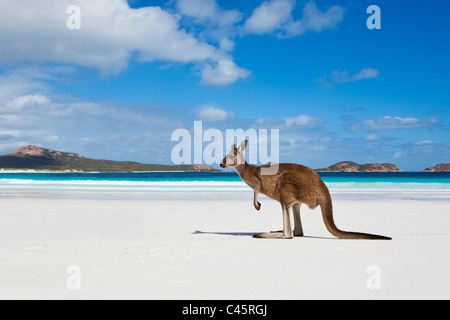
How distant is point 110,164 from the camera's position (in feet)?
397

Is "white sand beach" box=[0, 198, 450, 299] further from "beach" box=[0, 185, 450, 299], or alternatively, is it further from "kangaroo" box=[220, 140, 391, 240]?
"kangaroo" box=[220, 140, 391, 240]

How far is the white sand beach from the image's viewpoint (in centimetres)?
410

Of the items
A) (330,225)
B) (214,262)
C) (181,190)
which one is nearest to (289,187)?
(330,225)

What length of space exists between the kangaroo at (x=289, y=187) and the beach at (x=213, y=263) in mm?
252

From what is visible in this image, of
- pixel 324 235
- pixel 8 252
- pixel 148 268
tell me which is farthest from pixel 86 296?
pixel 324 235

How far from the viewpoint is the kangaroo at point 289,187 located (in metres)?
7.11

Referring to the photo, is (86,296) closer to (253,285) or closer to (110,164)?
(253,285)

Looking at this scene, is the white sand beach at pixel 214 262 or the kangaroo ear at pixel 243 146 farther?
the kangaroo ear at pixel 243 146

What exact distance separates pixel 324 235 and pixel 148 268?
412 centimetres

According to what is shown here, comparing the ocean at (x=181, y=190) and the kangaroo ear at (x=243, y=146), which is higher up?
the kangaroo ear at (x=243, y=146)

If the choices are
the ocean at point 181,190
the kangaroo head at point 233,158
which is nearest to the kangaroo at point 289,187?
the kangaroo head at point 233,158

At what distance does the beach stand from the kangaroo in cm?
25

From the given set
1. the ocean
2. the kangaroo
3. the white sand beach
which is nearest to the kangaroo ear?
the kangaroo

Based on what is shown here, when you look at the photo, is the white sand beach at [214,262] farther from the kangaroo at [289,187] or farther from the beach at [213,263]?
the kangaroo at [289,187]
